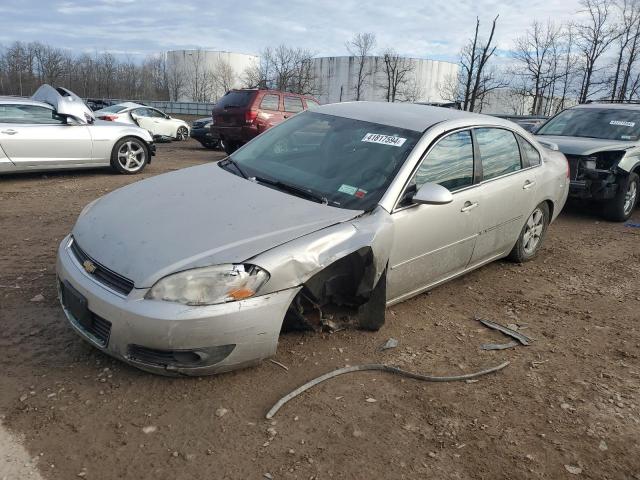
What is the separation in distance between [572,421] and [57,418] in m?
2.69

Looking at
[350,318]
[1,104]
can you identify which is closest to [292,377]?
[350,318]

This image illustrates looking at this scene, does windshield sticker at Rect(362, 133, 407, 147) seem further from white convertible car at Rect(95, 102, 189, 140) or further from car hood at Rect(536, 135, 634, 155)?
white convertible car at Rect(95, 102, 189, 140)

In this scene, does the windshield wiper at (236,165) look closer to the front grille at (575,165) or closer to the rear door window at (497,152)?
the rear door window at (497,152)

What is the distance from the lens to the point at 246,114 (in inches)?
469

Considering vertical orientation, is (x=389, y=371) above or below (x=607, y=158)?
below

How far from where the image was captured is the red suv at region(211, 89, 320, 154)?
1192 centimetres

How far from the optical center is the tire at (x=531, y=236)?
5.02 metres

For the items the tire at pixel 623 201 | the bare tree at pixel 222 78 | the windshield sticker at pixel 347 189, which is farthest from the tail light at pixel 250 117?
the bare tree at pixel 222 78

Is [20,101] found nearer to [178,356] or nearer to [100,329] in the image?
[100,329]

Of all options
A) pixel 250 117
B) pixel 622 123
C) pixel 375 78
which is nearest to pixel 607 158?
pixel 622 123

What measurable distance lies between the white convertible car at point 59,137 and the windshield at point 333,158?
558 centimetres

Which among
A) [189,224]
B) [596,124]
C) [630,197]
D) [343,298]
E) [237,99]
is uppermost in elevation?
[237,99]

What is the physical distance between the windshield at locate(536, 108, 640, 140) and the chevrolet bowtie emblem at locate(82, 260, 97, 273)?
7.85m

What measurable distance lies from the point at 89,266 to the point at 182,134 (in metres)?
18.1
